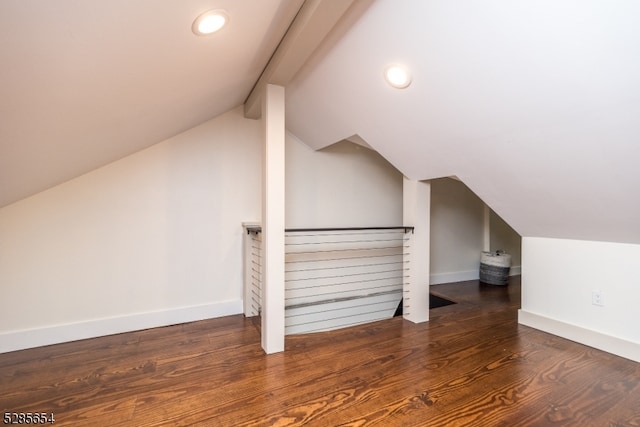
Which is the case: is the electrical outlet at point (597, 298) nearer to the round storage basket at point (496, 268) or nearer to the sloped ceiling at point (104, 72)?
the round storage basket at point (496, 268)

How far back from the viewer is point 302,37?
1572 millimetres

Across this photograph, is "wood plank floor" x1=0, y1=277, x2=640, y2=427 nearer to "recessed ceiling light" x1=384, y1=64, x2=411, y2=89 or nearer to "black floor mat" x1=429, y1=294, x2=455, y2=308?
"black floor mat" x1=429, y1=294, x2=455, y2=308

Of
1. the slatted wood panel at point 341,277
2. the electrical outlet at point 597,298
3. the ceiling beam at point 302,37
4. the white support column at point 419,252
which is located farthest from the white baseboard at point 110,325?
the electrical outlet at point 597,298

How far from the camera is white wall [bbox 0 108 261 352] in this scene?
218 centimetres

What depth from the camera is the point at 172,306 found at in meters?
2.66

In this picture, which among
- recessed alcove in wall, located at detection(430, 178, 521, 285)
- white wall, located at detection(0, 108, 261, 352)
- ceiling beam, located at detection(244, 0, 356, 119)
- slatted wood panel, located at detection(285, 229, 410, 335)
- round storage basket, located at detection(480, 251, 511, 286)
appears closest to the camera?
ceiling beam, located at detection(244, 0, 356, 119)

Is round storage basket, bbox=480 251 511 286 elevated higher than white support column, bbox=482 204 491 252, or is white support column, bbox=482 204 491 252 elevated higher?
white support column, bbox=482 204 491 252

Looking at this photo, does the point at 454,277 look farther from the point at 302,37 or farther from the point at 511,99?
the point at 302,37

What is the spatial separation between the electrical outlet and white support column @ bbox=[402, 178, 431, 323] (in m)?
1.20

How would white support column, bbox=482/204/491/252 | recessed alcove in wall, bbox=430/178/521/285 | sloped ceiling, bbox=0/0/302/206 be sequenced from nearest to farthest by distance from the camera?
1. sloped ceiling, bbox=0/0/302/206
2. recessed alcove in wall, bbox=430/178/521/285
3. white support column, bbox=482/204/491/252

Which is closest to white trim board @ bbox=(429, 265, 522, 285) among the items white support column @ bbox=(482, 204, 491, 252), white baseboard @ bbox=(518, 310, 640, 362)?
white support column @ bbox=(482, 204, 491, 252)

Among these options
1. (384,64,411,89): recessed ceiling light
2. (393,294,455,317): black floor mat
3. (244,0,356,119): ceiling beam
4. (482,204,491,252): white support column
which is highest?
(244,0,356,119): ceiling beam

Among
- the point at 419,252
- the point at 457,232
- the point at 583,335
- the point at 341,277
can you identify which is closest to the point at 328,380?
the point at 419,252

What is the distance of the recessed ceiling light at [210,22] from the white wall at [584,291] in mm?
2881
